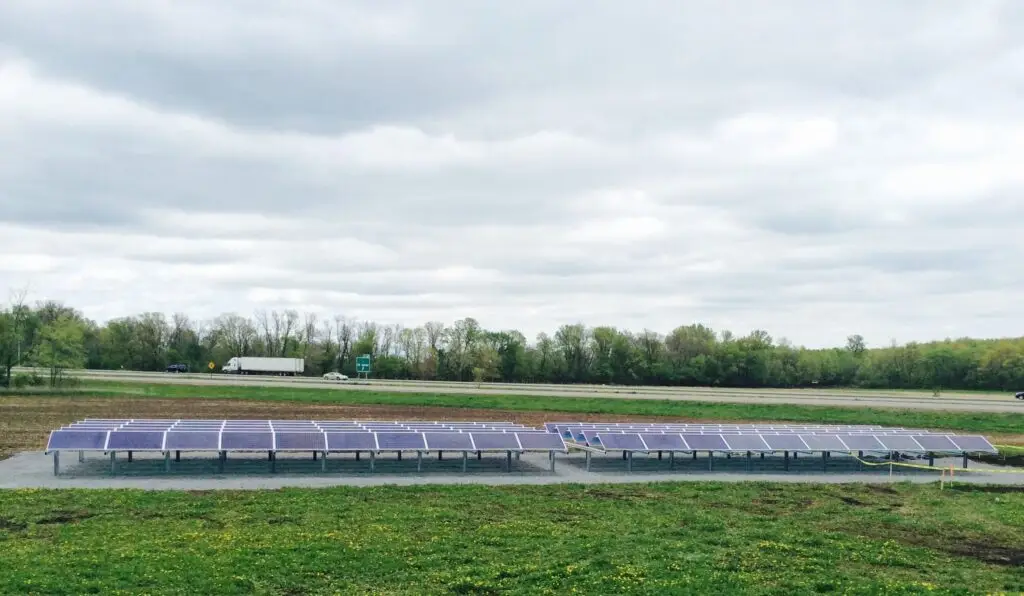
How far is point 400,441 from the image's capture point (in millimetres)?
30844

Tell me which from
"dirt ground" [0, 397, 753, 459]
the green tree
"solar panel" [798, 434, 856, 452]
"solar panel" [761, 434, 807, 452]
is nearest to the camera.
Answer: "solar panel" [761, 434, 807, 452]

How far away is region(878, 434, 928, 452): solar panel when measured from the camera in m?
35.8

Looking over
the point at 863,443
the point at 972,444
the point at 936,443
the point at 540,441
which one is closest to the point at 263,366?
the point at 540,441

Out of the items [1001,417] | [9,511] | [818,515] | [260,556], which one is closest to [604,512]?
[818,515]

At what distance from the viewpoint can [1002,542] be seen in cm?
2109

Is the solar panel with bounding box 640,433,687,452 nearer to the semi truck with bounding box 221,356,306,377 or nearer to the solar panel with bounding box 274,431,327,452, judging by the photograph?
the solar panel with bounding box 274,431,327,452

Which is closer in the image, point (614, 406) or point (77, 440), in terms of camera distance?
point (77, 440)

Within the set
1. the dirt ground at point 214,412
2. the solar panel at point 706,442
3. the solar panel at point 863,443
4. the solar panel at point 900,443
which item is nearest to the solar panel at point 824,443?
the solar panel at point 863,443

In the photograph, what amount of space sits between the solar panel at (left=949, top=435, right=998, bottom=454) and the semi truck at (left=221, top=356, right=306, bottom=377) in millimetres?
112401

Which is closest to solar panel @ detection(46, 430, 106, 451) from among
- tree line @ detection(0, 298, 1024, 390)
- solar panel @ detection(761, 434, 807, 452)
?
solar panel @ detection(761, 434, 807, 452)

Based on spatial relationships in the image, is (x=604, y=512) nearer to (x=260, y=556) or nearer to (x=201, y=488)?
(x=260, y=556)

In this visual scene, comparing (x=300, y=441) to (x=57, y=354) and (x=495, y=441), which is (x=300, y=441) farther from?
(x=57, y=354)

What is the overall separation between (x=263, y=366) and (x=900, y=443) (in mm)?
111597

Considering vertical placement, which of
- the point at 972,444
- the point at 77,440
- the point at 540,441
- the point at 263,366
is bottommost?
the point at 972,444
